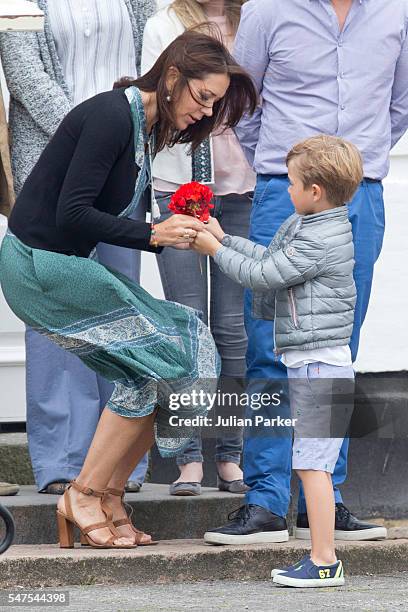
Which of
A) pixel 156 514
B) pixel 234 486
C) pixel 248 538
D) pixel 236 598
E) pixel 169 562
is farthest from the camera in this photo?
pixel 234 486

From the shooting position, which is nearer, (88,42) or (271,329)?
(271,329)

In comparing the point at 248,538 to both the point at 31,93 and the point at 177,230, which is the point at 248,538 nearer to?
the point at 177,230

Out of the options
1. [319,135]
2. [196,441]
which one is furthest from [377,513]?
[319,135]

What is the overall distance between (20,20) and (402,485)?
282 centimetres

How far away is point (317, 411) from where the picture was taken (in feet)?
13.7

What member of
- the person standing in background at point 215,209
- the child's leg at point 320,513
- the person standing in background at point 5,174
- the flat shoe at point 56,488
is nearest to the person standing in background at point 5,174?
the person standing in background at point 5,174

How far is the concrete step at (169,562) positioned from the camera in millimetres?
4172

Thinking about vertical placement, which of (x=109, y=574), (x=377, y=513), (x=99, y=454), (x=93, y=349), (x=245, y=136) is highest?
(x=245, y=136)

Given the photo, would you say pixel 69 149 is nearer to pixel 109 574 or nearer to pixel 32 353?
pixel 32 353

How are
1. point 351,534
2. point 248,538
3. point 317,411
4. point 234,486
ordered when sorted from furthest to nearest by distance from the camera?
point 234,486 → point 351,534 → point 248,538 → point 317,411

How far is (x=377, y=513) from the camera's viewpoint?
5891mm

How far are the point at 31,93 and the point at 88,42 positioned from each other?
0.29 metres

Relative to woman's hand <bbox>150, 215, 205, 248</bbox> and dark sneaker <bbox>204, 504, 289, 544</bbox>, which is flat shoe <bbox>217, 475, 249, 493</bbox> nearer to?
dark sneaker <bbox>204, 504, 289, 544</bbox>

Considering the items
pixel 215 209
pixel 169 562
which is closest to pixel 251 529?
pixel 169 562
